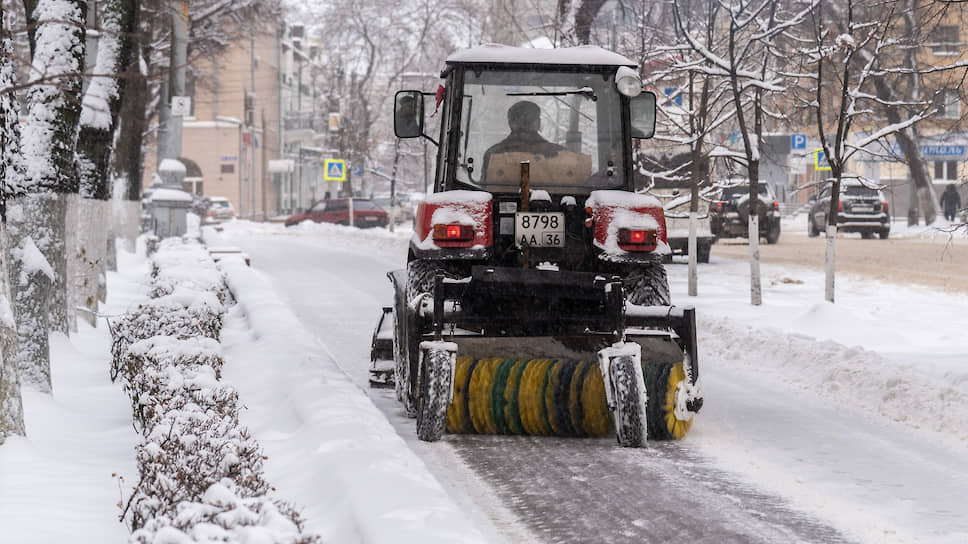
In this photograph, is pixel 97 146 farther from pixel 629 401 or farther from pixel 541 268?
pixel 629 401

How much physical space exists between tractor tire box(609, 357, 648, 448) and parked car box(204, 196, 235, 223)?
49.4 meters

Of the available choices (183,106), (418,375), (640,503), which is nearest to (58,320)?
(418,375)

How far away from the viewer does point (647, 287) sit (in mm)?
8414

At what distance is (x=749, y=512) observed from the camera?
6.16m

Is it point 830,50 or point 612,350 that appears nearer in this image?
point 612,350

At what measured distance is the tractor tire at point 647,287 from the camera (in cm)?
839

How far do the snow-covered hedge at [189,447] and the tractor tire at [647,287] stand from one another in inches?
110

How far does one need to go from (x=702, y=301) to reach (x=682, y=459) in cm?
1007

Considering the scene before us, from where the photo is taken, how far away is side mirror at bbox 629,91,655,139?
28.5 ft

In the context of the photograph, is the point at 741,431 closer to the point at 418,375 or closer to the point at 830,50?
the point at 418,375

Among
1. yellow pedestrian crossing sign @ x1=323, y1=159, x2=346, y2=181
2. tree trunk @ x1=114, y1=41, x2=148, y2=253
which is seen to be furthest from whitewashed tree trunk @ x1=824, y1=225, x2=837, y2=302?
yellow pedestrian crossing sign @ x1=323, y1=159, x2=346, y2=181

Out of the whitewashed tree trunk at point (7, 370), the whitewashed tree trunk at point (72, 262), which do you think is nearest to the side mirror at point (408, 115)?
the whitewashed tree trunk at point (7, 370)

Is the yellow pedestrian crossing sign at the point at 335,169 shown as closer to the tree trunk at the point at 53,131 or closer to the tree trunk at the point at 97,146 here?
the tree trunk at the point at 97,146

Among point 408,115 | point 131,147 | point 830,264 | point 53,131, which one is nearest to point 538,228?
point 408,115
